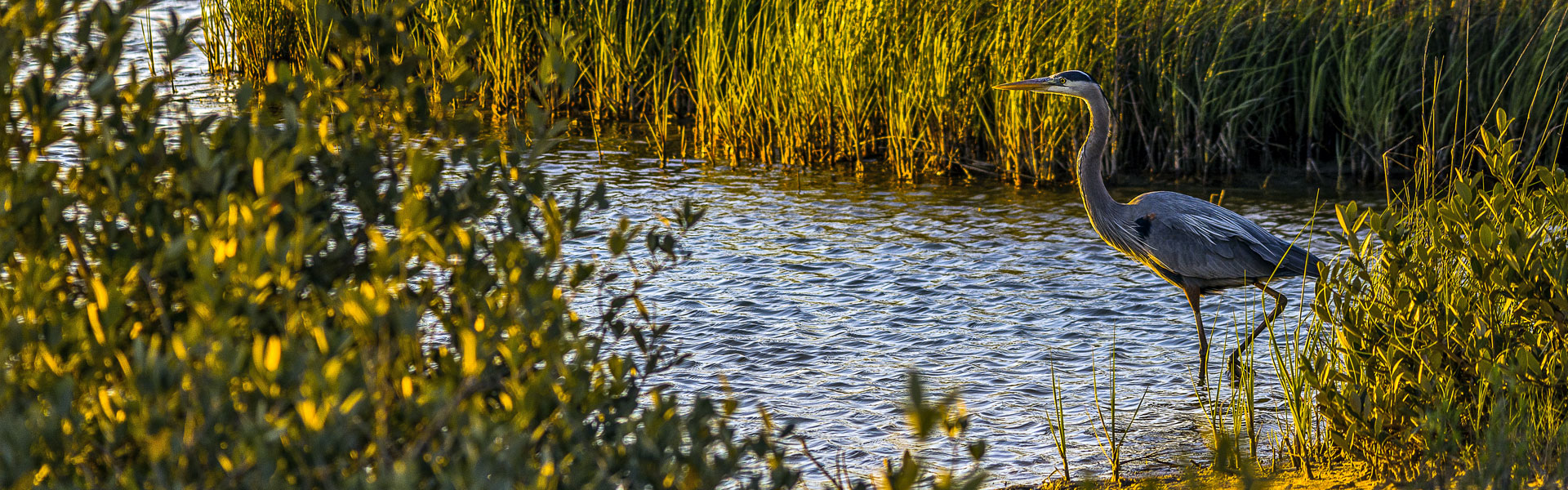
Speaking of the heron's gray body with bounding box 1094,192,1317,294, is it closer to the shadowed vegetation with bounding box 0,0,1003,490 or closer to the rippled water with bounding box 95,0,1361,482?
the rippled water with bounding box 95,0,1361,482

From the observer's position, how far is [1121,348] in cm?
589

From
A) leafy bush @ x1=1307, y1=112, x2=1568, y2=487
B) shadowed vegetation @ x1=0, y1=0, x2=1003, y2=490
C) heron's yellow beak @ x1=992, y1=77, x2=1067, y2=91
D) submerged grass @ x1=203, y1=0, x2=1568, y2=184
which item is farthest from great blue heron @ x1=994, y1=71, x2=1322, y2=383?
shadowed vegetation @ x1=0, y1=0, x2=1003, y2=490

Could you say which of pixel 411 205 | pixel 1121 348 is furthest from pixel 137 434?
pixel 1121 348

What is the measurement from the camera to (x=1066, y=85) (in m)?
6.47

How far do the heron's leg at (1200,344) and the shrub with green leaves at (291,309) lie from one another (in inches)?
135

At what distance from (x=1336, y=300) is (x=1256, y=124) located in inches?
226

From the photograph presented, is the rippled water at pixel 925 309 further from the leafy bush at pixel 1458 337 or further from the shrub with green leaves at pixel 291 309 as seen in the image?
the shrub with green leaves at pixel 291 309

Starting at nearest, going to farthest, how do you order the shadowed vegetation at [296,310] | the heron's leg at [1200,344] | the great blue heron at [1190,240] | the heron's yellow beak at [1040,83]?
the shadowed vegetation at [296,310] → the heron's leg at [1200,344] → the great blue heron at [1190,240] → the heron's yellow beak at [1040,83]

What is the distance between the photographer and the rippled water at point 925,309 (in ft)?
16.4

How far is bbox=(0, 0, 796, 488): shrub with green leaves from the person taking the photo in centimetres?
190

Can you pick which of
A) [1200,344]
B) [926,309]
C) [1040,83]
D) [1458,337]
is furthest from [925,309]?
[1458,337]

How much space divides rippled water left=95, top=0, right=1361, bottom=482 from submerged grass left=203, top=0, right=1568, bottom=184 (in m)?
0.35

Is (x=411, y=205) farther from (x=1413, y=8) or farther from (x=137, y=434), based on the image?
(x=1413, y=8)

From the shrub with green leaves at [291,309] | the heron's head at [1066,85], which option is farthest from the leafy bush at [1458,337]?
the heron's head at [1066,85]
